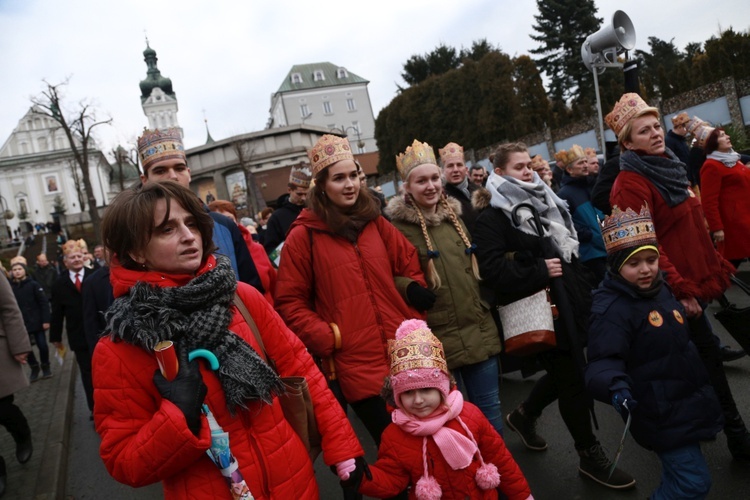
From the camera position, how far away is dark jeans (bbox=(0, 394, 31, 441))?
5.36 metres

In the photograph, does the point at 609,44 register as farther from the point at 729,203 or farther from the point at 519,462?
the point at 519,462

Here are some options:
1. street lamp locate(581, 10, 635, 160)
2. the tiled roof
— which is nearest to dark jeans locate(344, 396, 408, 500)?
street lamp locate(581, 10, 635, 160)

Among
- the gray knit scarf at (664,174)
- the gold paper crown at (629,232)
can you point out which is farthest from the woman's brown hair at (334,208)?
the gray knit scarf at (664,174)

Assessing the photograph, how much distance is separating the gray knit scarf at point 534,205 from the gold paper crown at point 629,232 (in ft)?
Result: 1.86

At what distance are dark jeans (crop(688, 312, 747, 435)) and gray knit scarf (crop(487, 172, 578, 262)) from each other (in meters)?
0.86

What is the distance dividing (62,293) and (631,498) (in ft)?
22.3

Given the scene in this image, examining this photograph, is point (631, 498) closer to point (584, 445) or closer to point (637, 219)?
point (584, 445)

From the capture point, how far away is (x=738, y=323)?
3.76 meters

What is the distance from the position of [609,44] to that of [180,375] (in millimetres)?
5806

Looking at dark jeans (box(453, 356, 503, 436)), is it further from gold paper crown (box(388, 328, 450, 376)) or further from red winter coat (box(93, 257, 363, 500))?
red winter coat (box(93, 257, 363, 500))

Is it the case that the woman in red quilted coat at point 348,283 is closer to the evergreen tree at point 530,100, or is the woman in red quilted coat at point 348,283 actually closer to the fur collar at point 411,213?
the fur collar at point 411,213

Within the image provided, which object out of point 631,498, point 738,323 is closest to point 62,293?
point 631,498

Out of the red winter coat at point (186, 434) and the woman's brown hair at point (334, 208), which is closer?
the red winter coat at point (186, 434)

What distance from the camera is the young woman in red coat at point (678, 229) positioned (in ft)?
11.7
